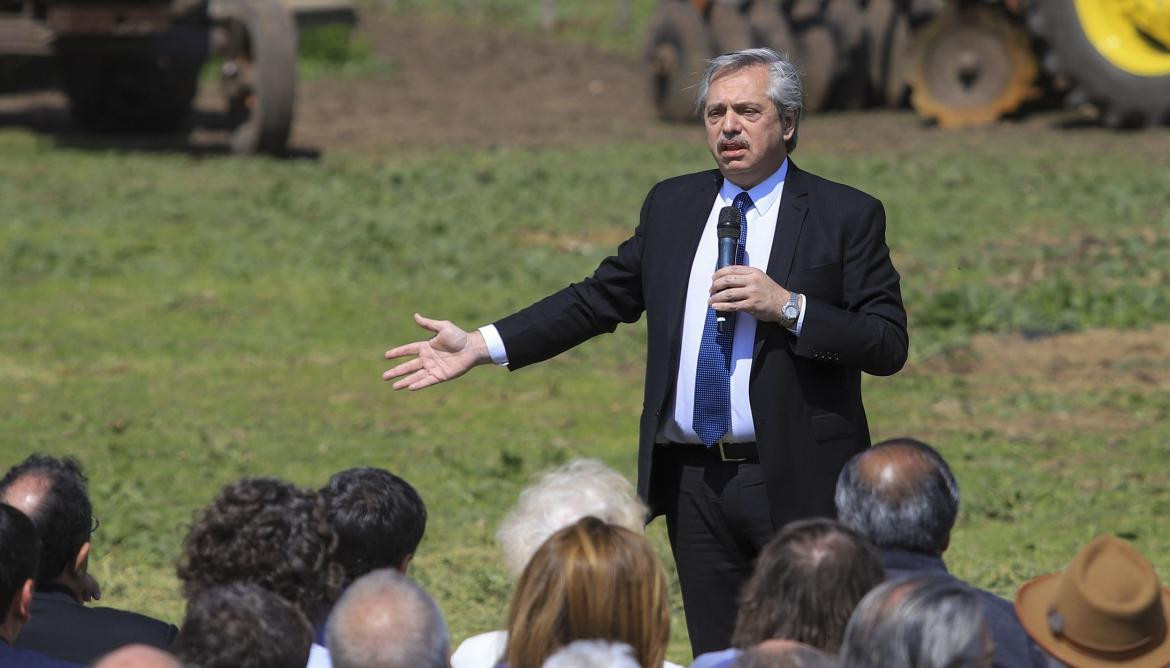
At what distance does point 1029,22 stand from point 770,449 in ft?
47.4

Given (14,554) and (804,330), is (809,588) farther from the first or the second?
(14,554)

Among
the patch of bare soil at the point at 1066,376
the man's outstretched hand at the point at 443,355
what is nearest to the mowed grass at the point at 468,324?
the patch of bare soil at the point at 1066,376

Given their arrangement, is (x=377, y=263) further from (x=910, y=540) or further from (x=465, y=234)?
(x=910, y=540)

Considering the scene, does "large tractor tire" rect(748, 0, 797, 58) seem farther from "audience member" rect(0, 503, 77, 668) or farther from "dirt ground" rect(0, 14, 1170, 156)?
"audience member" rect(0, 503, 77, 668)

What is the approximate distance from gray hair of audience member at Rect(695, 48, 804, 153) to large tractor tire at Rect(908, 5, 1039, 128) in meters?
14.8

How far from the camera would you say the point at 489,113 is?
21.5 meters

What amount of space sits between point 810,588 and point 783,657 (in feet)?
1.02

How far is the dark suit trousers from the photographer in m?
4.69

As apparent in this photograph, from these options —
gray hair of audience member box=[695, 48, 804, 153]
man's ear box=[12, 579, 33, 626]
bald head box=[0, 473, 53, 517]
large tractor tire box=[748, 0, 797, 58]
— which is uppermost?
large tractor tire box=[748, 0, 797, 58]

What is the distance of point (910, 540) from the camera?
13.3ft

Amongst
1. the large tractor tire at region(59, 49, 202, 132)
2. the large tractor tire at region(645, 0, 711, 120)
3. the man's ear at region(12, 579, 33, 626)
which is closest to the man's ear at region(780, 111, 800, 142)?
the man's ear at region(12, 579, 33, 626)

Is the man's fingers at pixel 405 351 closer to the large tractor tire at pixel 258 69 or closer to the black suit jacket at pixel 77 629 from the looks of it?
the black suit jacket at pixel 77 629

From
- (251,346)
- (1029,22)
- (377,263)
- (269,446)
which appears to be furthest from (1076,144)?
(269,446)

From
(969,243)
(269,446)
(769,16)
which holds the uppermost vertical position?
(769,16)
